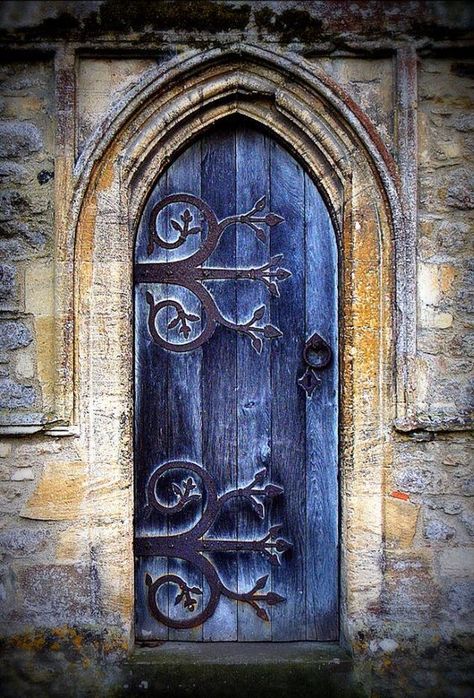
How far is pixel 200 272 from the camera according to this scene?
3156 mm

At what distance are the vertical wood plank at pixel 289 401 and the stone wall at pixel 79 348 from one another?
0.37 meters

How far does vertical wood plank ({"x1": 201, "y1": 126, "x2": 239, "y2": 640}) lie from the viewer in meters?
3.16

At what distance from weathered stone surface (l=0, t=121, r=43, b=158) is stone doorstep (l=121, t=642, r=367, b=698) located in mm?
2318

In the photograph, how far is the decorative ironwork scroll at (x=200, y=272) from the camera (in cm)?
315

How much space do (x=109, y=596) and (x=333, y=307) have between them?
1667 mm

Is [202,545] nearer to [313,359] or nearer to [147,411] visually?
[147,411]

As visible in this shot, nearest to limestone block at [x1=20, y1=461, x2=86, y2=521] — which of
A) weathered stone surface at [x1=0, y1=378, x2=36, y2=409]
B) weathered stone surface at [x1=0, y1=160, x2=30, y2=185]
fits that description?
weathered stone surface at [x1=0, y1=378, x2=36, y2=409]

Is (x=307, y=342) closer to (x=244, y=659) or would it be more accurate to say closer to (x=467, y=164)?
(x=467, y=164)

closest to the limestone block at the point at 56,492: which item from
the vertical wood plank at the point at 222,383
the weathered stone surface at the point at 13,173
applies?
the vertical wood plank at the point at 222,383

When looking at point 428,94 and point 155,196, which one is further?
point 155,196

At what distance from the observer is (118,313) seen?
118 inches

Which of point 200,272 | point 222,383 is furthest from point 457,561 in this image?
point 200,272

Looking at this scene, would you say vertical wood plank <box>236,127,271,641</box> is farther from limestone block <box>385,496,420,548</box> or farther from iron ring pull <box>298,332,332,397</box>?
limestone block <box>385,496,420,548</box>

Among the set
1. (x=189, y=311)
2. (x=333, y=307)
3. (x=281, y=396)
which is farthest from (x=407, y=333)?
(x=189, y=311)
